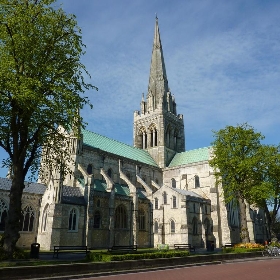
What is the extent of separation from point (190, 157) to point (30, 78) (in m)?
42.3

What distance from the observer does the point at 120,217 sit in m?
37.3

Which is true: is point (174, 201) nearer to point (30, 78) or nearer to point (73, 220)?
point (73, 220)

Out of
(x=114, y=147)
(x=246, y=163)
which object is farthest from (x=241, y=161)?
(x=114, y=147)

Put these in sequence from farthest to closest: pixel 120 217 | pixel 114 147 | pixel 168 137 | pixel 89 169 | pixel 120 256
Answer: pixel 168 137, pixel 114 147, pixel 89 169, pixel 120 217, pixel 120 256

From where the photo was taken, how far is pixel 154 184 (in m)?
48.3

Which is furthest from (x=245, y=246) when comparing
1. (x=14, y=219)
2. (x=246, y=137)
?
(x=14, y=219)

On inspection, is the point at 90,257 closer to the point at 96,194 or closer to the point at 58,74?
the point at 58,74

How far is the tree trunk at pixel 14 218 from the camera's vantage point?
16250 millimetres

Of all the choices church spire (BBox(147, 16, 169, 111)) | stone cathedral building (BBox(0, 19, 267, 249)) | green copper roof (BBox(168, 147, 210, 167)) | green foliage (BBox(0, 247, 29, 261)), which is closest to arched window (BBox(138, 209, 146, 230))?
stone cathedral building (BBox(0, 19, 267, 249))

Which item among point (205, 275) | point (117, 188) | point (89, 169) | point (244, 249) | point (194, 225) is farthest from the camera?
point (194, 225)

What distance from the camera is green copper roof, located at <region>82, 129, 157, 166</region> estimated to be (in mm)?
43831

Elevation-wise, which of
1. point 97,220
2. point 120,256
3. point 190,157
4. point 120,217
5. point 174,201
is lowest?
point 120,256

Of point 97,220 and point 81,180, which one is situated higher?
point 81,180

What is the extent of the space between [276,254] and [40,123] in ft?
78.9
